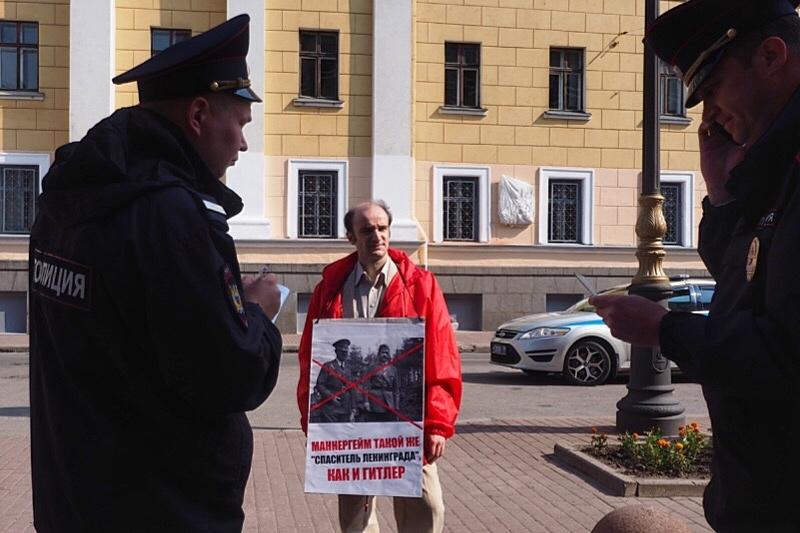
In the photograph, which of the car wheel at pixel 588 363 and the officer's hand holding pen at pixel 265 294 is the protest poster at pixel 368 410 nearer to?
the officer's hand holding pen at pixel 265 294

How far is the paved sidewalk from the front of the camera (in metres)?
6.29

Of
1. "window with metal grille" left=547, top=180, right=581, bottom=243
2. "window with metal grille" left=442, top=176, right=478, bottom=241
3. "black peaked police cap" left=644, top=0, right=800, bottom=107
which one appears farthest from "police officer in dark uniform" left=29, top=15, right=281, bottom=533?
"window with metal grille" left=547, top=180, right=581, bottom=243

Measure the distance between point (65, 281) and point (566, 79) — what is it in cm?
2292

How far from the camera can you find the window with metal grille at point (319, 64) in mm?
23016

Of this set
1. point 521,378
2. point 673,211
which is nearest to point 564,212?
point 673,211

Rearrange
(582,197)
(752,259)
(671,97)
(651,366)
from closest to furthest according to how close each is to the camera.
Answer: (752,259)
(651,366)
(582,197)
(671,97)

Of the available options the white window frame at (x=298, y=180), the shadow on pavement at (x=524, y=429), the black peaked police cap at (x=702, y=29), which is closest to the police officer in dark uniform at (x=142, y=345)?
the black peaked police cap at (x=702, y=29)

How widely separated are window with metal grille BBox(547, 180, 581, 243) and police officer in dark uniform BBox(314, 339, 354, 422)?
19.8 meters

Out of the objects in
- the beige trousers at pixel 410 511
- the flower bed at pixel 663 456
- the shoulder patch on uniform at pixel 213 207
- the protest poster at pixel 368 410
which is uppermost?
the shoulder patch on uniform at pixel 213 207

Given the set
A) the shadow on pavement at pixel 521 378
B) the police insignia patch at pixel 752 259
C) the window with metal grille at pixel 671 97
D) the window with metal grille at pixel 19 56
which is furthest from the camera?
the window with metal grille at pixel 671 97

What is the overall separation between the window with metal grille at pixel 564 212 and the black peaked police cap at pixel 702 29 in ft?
71.2

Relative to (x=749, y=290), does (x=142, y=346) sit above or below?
below

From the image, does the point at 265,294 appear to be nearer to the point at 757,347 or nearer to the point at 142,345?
the point at 142,345

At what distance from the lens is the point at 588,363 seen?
572 inches
